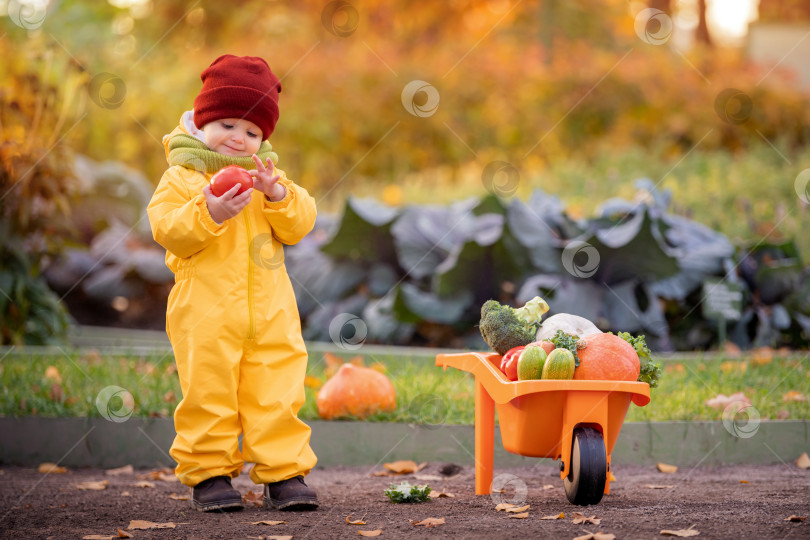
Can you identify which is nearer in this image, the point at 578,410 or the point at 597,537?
the point at 597,537

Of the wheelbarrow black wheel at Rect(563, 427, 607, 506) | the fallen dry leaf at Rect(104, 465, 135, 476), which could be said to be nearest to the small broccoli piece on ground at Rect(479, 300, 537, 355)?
the wheelbarrow black wheel at Rect(563, 427, 607, 506)

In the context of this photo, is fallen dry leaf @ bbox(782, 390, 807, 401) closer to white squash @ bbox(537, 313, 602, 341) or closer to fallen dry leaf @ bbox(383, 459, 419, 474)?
white squash @ bbox(537, 313, 602, 341)

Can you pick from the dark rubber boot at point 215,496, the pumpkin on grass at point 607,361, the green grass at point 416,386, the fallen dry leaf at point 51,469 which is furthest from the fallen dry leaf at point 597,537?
the fallen dry leaf at point 51,469

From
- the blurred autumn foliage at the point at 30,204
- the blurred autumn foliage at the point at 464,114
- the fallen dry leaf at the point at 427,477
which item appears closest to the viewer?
the fallen dry leaf at the point at 427,477

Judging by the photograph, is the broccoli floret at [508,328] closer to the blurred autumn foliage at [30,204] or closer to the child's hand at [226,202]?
the child's hand at [226,202]

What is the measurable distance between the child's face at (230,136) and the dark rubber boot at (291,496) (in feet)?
3.77

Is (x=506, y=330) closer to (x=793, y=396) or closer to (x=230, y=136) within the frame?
(x=230, y=136)

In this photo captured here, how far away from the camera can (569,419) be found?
257cm

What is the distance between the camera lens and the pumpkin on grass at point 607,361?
2.60m

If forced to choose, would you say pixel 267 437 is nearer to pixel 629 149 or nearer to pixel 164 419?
pixel 164 419

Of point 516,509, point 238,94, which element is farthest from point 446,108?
point 516,509

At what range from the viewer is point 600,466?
8.29 feet

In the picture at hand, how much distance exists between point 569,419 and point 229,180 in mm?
1300

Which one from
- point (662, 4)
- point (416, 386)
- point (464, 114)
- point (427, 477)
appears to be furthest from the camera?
point (662, 4)
